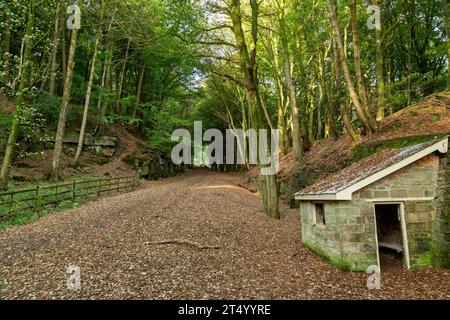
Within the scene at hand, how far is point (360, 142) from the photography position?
1248 cm

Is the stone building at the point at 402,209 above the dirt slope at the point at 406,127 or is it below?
below

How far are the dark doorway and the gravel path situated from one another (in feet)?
5.24

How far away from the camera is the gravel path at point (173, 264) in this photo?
5.37m

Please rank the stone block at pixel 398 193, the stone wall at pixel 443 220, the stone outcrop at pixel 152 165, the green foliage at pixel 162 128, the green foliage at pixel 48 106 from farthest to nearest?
the green foliage at pixel 162 128, the stone outcrop at pixel 152 165, the green foliage at pixel 48 106, the stone block at pixel 398 193, the stone wall at pixel 443 220

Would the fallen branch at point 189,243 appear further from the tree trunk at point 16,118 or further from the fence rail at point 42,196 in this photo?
the tree trunk at point 16,118

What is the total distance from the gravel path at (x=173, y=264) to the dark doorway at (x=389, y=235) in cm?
160

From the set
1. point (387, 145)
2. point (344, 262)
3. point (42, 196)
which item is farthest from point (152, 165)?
point (344, 262)

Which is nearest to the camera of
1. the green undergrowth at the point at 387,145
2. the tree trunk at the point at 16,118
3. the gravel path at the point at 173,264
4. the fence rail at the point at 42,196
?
the gravel path at the point at 173,264

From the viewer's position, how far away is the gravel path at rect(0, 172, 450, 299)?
17.6 feet

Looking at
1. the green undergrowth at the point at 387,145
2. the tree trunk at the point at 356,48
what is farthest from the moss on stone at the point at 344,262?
the tree trunk at the point at 356,48

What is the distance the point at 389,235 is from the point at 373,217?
344 centimetres

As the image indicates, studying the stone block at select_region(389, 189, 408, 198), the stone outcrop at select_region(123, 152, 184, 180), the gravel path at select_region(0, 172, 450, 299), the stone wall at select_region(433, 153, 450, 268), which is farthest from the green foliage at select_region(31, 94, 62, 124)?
the stone wall at select_region(433, 153, 450, 268)

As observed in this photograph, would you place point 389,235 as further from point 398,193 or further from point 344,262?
point 344,262
